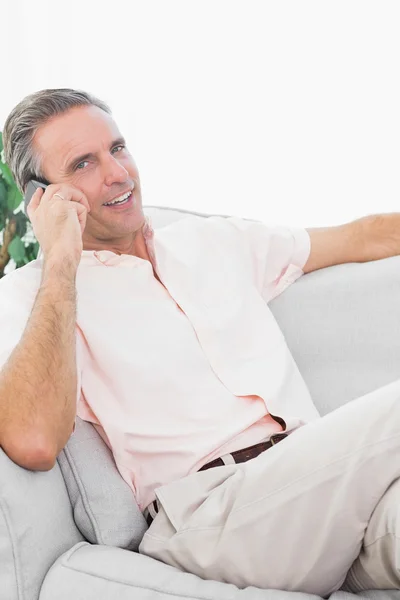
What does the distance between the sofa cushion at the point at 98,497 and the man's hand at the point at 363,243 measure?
2.36 feet

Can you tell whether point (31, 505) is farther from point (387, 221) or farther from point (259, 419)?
point (387, 221)

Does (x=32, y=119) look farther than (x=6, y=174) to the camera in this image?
No

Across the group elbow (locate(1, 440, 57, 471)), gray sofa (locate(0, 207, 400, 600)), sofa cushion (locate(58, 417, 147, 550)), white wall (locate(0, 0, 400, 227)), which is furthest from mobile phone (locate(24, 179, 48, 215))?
white wall (locate(0, 0, 400, 227))

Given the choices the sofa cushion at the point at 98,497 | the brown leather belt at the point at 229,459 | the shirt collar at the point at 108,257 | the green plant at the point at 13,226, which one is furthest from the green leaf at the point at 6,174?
the brown leather belt at the point at 229,459

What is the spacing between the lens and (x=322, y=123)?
9.64 ft

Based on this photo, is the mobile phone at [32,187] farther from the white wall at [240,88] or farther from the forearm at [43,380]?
the white wall at [240,88]

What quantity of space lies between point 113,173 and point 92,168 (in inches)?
2.0

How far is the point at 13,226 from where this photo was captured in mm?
2484

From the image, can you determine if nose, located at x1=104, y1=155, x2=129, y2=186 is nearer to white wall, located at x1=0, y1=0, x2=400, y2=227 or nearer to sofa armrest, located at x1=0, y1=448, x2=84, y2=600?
sofa armrest, located at x1=0, y1=448, x2=84, y2=600

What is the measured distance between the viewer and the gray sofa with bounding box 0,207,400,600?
4.02 ft

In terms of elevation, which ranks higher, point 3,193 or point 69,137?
point 69,137

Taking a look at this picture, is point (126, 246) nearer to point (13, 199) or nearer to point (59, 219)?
point (59, 219)

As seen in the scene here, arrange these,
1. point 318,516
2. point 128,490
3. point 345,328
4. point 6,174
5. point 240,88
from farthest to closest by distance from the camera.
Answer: point 240,88, point 6,174, point 345,328, point 128,490, point 318,516

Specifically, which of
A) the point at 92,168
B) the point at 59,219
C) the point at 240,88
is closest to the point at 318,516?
the point at 59,219
